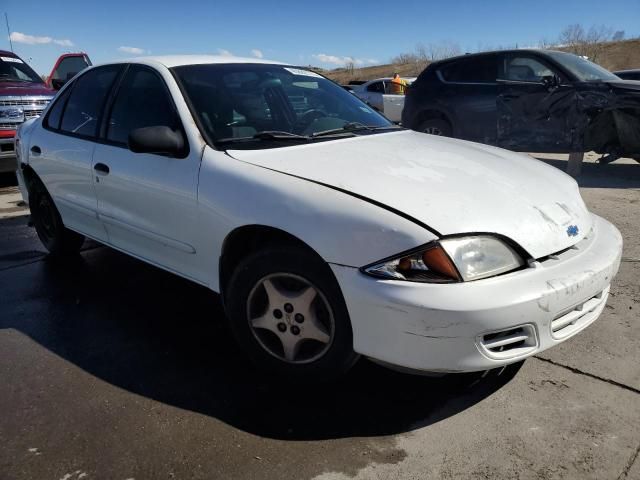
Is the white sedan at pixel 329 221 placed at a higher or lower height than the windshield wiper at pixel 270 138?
lower

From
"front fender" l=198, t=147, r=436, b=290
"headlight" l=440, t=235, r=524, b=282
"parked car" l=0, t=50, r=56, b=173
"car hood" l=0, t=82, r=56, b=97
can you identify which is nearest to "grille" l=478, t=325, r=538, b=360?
"headlight" l=440, t=235, r=524, b=282

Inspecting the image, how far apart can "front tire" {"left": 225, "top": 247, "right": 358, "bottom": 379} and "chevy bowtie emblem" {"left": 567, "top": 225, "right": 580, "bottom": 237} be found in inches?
43.1

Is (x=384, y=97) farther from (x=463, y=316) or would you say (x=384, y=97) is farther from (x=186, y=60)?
(x=463, y=316)

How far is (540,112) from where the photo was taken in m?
7.64

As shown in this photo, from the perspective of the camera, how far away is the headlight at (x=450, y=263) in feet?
6.97

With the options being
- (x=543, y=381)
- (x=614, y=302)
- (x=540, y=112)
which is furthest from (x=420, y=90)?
(x=543, y=381)

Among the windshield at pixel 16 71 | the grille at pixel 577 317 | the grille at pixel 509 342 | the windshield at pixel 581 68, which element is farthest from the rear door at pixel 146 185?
the windshield at pixel 16 71

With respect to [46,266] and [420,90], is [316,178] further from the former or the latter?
[420,90]

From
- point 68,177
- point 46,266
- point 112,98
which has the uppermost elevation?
point 112,98

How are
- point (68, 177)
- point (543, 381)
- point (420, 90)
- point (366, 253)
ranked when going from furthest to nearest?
point (420, 90) < point (68, 177) < point (543, 381) < point (366, 253)

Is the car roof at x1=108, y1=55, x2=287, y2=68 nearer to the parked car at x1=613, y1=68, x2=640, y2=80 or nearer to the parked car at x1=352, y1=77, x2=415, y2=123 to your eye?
the parked car at x1=613, y1=68, x2=640, y2=80

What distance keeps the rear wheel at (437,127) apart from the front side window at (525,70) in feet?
3.52

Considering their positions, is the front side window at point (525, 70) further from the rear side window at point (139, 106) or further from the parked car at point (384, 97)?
the parked car at point (384, 97)

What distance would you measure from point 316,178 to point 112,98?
1.90 m
